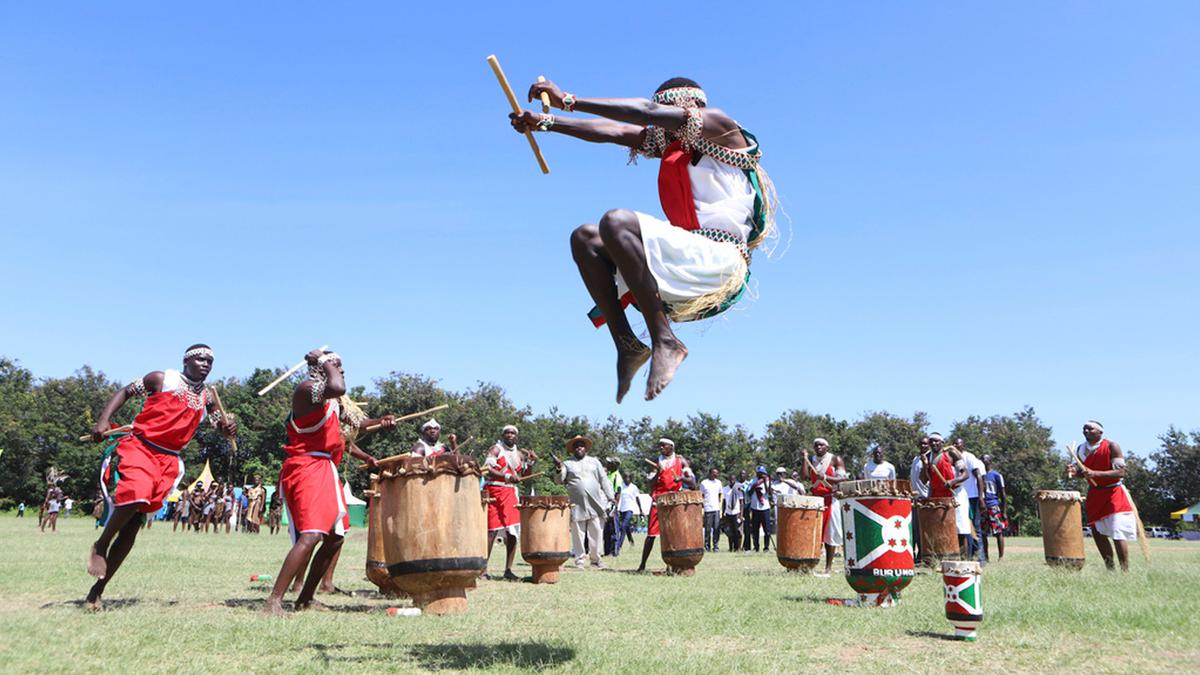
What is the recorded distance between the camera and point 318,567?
779 cm

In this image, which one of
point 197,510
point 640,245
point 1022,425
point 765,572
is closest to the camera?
point 640,245

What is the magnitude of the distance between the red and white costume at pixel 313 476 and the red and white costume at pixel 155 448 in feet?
2.92

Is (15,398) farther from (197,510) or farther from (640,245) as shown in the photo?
(640,245)

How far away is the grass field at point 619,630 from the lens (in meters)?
5.13

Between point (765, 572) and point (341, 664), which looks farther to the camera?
point (765, 572)

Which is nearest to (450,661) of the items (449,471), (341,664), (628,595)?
(341,664)

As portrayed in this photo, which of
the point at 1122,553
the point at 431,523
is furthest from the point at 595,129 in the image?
the point at 1122,553

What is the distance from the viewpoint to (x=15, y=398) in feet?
225

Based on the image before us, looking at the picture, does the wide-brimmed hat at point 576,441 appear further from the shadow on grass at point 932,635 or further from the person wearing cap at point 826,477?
the shadow on grass at point 932,635

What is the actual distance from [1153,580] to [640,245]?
357 inches

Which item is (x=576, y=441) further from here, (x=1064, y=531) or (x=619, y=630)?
(x=619, y=630)

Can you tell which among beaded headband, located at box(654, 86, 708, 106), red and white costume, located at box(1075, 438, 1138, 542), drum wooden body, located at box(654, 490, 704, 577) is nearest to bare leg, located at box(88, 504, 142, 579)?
beaded headband, located at box(654, 86, 708, 106)

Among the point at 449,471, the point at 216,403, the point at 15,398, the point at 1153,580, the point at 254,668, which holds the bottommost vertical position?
the point at 254,668

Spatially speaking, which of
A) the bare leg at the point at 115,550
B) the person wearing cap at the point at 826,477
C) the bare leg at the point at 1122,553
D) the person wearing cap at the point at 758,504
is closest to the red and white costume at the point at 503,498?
the person wearing cap at the point at 826,477
